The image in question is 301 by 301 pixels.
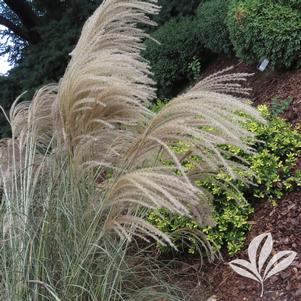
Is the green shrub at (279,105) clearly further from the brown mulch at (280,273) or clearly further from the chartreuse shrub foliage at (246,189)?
the brown mulch at (280,273)

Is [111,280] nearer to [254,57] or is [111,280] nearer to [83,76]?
[83,76]

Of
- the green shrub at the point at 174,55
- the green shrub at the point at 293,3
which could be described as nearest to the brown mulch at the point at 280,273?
the green shrub at the point at 293,3

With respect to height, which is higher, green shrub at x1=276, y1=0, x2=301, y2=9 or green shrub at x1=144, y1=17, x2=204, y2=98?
green shrub at x1=276, y1=0, x2=301, y2=9

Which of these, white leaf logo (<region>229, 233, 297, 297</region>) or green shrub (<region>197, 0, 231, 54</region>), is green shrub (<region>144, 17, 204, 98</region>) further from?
white leaf logo (<region>229, 233, 297, 297</region>)

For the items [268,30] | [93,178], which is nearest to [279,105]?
[268,30]

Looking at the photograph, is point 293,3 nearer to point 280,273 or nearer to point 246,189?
point 246,189

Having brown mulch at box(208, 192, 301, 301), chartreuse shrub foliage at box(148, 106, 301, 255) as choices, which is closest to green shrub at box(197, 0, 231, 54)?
chartreuse shrub foliage at box(148, 106, 301, 255)

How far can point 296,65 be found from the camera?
481cm

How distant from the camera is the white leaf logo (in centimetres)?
273

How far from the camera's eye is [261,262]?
2.78 metres

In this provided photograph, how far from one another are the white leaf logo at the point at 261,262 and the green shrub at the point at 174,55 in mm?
3896

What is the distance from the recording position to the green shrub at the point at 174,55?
21.4 ft

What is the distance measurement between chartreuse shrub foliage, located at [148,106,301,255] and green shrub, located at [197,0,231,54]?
262 centimetres

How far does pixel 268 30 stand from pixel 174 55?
6.72 feet
